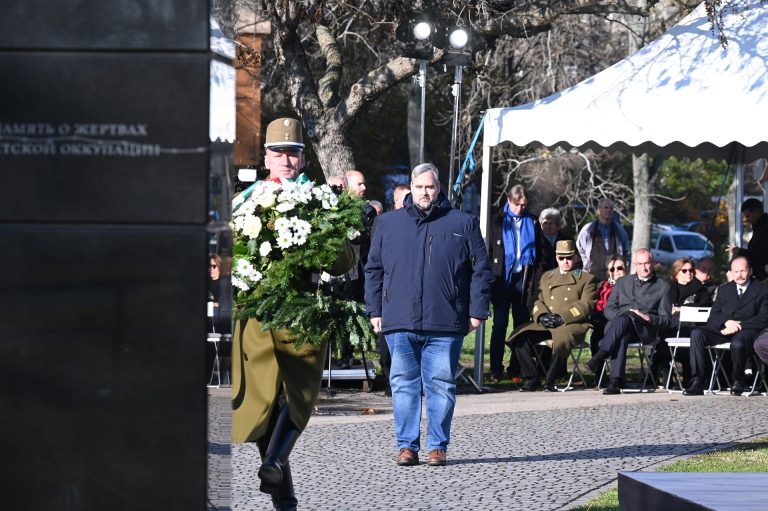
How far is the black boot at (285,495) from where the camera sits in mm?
6809

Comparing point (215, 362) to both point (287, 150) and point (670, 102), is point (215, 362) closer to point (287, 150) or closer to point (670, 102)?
point (287, 150)

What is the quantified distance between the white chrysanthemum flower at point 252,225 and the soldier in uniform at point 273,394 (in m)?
0.45

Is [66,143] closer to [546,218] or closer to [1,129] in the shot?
[1,129]

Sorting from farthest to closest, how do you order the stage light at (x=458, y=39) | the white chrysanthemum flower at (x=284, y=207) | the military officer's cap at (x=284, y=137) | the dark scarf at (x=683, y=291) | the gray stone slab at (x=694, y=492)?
the dark scarf at (x=683, y=291), the stage light at (x=458, y=39), the military officer's cap at (x=284, y=137), the white chrysanthemum flower at (x=284, y=207), the gray stone slab at (x=694, y=492)

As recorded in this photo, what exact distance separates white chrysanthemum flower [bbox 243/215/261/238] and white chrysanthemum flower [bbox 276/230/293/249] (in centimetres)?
12

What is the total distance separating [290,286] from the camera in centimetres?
716

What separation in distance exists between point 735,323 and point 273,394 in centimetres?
760

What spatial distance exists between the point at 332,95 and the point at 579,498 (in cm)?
917

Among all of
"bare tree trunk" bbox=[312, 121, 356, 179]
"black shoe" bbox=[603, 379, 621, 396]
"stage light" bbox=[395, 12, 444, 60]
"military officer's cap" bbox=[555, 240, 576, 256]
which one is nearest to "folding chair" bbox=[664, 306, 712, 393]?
"black shoe" bbox=[603, 379, 621, 396]

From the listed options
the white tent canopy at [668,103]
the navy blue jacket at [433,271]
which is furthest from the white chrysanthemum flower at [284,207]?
the white tent canopy at [668,103]

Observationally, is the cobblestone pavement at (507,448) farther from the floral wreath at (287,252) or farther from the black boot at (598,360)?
the floral wreath at (287,252)

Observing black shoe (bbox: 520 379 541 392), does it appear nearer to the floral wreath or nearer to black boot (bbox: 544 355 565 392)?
black boot (bbox: 544 355 565 392)

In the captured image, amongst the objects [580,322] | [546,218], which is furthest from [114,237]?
[546,218]

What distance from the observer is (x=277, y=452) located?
6773 mm
